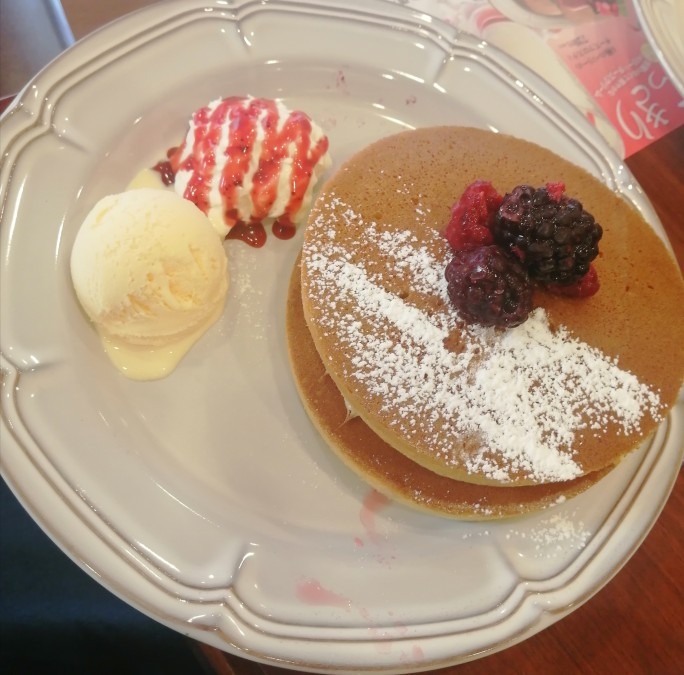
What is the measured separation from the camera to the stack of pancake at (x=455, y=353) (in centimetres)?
123

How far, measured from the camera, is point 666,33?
1.77 m

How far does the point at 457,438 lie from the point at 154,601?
665 millimetres

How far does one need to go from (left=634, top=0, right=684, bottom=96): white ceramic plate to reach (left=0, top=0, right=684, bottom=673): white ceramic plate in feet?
0.96

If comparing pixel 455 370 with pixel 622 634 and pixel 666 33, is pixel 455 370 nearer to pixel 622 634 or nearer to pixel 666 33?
Answer: pixel 622 634

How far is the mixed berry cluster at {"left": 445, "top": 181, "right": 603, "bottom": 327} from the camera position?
119 cm

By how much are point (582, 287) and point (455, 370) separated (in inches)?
13.6

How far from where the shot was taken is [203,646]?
1.32 m

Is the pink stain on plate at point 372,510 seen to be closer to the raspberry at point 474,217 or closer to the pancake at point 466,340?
the pancake at point 466,340

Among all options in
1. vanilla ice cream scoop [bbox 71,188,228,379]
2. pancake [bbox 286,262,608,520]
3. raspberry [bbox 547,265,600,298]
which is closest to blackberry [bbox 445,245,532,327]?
raspberry [bbox 547,265,600,298]

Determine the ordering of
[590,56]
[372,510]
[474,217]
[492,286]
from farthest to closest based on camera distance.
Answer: [590,56]
[372,510]
[474,217]
[492,286]

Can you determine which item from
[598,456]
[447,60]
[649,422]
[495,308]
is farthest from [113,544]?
[447,60]

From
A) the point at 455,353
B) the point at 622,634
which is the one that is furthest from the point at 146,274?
the point at 622,634

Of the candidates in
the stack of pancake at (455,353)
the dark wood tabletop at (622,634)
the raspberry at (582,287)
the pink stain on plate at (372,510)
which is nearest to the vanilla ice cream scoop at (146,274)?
the stack of pancake at (455,353)

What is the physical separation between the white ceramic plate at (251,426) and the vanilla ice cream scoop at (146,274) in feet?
0.17
